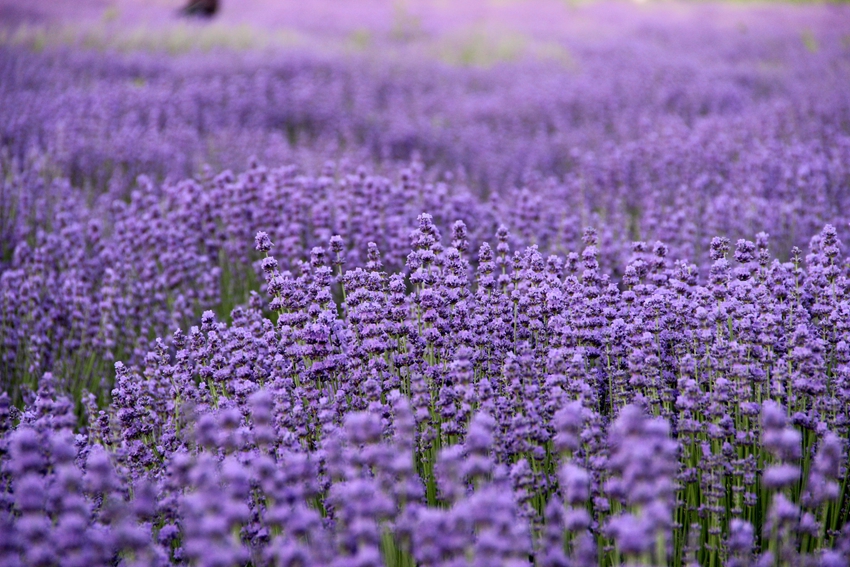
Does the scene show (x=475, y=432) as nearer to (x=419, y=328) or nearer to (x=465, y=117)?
(x=419, y=328)

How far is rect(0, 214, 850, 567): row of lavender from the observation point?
58.1 inches

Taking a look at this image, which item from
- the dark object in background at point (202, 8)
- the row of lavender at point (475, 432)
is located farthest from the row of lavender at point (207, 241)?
the dark object in background at point (202, 8)

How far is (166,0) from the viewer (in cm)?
2212

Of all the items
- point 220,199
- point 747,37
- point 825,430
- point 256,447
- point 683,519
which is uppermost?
point 747,37

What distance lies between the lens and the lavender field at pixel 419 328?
1596 millimetres

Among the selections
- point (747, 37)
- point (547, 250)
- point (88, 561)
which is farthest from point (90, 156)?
point (747, 37)

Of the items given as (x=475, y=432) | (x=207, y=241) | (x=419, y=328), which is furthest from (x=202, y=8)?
(x=475, y=432)

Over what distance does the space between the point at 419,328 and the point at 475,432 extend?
1273 millimetres

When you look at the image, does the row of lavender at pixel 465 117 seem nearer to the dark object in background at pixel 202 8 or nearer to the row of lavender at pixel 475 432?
the row of lavender at pixel 475 432

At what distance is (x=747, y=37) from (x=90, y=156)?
15569mm

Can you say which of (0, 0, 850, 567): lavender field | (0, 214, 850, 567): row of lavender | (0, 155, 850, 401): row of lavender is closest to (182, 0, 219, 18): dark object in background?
(0, 0, 850, 567): lavender field

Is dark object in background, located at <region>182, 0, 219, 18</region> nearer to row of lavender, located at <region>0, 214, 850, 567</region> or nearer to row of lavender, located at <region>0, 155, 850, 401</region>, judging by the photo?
row of lavender, located at <region>0, 155, 850, 401</region>

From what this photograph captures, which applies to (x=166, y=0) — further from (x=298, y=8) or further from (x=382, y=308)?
(x=382, y=308)

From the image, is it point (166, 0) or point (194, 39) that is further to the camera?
→ point (166, 0)
